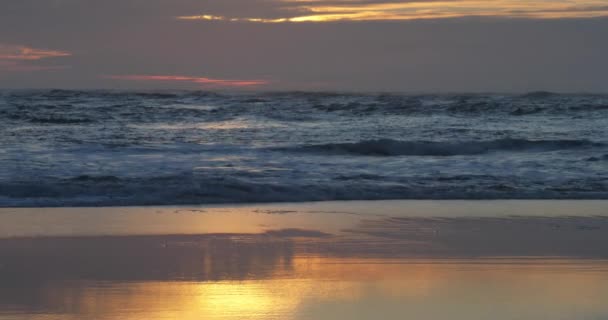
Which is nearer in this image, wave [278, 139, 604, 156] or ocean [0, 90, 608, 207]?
ocean [0, 90, 608, 207]

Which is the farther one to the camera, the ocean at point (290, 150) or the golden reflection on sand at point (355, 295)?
the ocean at point (290, 150)

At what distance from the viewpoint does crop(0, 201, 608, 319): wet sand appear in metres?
4.80

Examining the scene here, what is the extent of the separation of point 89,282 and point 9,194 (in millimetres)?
4912

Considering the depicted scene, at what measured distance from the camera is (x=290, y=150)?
1686 centimetres

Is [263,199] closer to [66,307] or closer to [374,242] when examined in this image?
[374,242]

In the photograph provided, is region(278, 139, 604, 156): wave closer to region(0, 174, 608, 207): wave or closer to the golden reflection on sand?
region(0, 174, 608, 207): wave

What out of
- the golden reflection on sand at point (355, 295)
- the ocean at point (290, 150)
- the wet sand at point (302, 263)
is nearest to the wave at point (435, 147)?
the ocean at point (290, 150)

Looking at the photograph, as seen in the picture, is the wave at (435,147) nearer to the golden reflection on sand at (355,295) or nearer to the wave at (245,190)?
the wave at (245,190)

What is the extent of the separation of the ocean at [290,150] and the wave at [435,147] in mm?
43

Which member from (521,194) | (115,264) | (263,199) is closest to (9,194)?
(263,199)

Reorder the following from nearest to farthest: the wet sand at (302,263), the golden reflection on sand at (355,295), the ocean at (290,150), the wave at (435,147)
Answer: the golden reflection on sand at (355,295) < the wet sand at (302,263) < the ocean at (290,150) < the wave at (435,147)

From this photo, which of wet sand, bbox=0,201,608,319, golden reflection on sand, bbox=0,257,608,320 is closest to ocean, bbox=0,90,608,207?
wet sand, bbox=0,201,608,319

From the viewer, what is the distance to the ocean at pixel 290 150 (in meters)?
10.4

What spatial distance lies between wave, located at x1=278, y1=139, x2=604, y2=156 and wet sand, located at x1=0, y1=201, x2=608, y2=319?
774 cm
